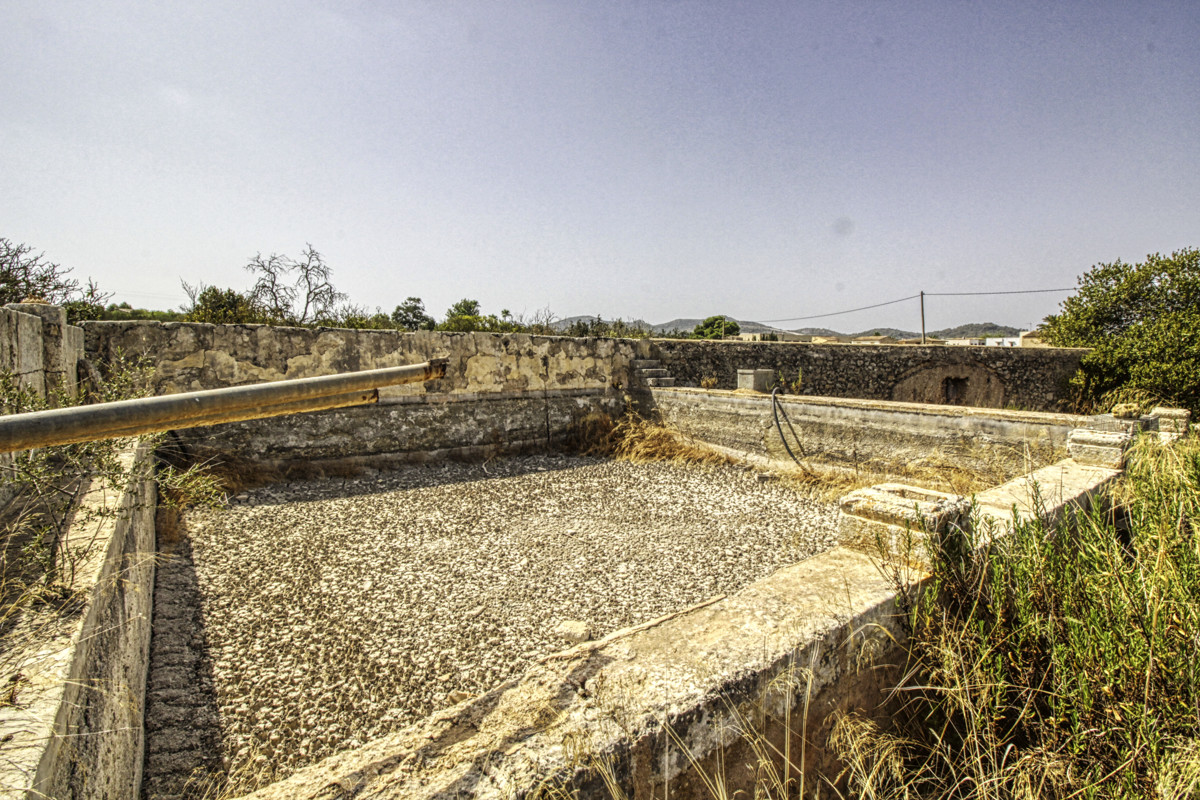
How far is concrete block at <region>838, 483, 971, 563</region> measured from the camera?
2227mm

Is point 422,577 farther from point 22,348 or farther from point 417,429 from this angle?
point 417,429

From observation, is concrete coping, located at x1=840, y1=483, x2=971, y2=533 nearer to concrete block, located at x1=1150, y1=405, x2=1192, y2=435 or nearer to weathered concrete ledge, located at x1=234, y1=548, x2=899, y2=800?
weathered concrete ledge, located at x1=234, y1=548, x2=899, y2=800

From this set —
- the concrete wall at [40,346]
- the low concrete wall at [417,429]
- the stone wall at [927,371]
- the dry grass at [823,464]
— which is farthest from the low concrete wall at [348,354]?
the stone wall at [927,371]

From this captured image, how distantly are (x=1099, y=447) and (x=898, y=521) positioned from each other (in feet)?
9.11

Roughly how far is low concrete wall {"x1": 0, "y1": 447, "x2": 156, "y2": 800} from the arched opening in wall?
43.3 ft

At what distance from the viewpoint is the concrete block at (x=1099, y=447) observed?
12.4 feet

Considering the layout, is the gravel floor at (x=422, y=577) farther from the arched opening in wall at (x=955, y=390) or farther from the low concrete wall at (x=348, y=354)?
the arched opening in wall at (x=955, y=390)

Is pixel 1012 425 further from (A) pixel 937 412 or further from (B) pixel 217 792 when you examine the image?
(B) pixel 217 792

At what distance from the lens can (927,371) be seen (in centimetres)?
1120

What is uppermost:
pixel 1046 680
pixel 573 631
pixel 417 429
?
pixel 417 429

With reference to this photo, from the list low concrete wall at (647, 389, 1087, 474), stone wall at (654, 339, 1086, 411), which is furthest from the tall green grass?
stone wall at (654, 339, 1086, 411)

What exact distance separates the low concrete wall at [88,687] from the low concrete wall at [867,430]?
5.05 meters

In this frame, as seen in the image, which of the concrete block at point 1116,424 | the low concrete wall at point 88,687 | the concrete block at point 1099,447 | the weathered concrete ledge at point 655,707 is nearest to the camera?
the low concrete wall at point 88,687

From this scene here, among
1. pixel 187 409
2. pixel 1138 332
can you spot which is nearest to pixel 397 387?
pixel 187 409
